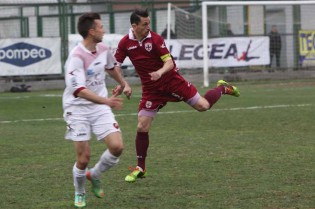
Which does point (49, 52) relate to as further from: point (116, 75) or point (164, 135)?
point (116, 75)

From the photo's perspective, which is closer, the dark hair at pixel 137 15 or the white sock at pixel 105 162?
the white sock at pixel 105 162

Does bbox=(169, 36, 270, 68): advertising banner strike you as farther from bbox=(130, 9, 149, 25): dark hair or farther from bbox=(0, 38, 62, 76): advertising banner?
bbox=(130, 9, 149, 25): dark hair

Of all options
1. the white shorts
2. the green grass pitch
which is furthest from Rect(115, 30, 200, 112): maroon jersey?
the white shorts

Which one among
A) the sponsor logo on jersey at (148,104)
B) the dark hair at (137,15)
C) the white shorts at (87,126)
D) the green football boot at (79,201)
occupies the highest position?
the dark hair at (137,15)

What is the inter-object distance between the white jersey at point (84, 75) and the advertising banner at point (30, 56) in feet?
62.2

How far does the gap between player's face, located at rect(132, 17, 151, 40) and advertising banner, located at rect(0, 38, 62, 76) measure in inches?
688

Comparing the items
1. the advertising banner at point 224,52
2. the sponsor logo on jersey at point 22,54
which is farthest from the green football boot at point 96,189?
the advertising banner at point 224,52

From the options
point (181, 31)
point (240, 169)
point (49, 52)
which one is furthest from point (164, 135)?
point (181, 31)

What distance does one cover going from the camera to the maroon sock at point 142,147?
9.39 m

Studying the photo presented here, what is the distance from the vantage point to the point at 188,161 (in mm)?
10398

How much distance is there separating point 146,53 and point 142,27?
1.33ft

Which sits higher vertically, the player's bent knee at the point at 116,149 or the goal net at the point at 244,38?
the goal net at the point at 244,38

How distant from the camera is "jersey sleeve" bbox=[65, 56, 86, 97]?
24.7 feet

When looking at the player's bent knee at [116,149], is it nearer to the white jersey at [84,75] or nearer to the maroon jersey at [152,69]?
the white jersey at [84,75]
